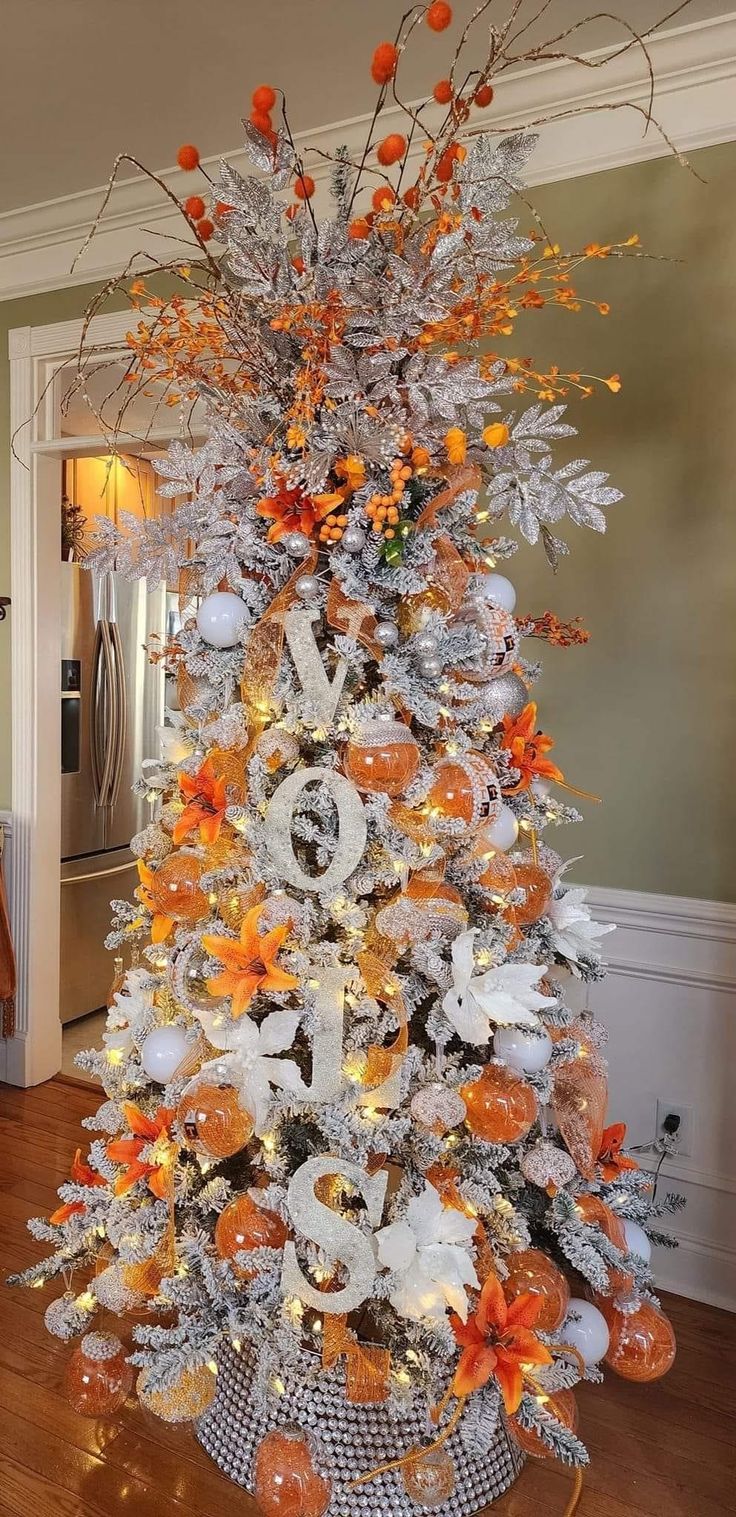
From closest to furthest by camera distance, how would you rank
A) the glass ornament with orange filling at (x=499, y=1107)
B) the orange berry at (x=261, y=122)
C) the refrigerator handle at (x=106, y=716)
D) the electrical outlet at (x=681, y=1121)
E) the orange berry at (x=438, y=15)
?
the orange berry at (x=438, y=15), the orange berry at (x=261, y=122), the glass ornament with orange filling at (x=499, y=1107), the electrical outlet at (x=681, y=1121), the refrigerator handle at (x=106, y=716)

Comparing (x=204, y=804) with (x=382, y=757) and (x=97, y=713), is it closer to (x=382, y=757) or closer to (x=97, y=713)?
(x=382, y=757)

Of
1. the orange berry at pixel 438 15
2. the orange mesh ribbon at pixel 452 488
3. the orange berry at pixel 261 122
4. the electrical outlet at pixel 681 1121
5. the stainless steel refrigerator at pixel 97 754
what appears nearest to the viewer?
the orange berry at pixel 438 15

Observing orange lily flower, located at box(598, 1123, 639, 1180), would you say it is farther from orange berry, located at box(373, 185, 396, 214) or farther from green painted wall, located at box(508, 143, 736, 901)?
orange berry, located at box(373, 185, 396, 214)

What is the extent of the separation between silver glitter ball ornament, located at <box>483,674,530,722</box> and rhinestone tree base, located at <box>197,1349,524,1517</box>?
3.60ft

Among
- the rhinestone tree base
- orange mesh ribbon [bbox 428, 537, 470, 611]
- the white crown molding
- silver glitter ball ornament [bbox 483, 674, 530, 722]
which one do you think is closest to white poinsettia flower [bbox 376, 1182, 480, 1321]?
the rhinestone tree base

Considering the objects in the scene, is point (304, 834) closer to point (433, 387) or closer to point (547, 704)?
point (433, 387)

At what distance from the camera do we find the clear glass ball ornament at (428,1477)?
59.1 inches

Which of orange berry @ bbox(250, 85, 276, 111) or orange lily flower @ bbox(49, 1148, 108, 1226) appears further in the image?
orange lily flower @ bbox(49, 1148, 108, 1226)

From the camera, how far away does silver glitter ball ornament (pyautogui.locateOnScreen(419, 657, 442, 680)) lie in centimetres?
154

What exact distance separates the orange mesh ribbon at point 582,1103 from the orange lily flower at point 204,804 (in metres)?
0.71

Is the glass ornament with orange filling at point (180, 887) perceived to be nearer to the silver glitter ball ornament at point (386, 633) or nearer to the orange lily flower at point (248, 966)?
the orange lily flower at point (248, 966)

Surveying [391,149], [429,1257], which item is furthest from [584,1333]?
[391,149]

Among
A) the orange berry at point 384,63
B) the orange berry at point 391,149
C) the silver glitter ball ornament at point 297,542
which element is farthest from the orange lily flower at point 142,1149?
the orange berry at point 384,63

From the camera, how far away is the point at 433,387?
1.49 metres
